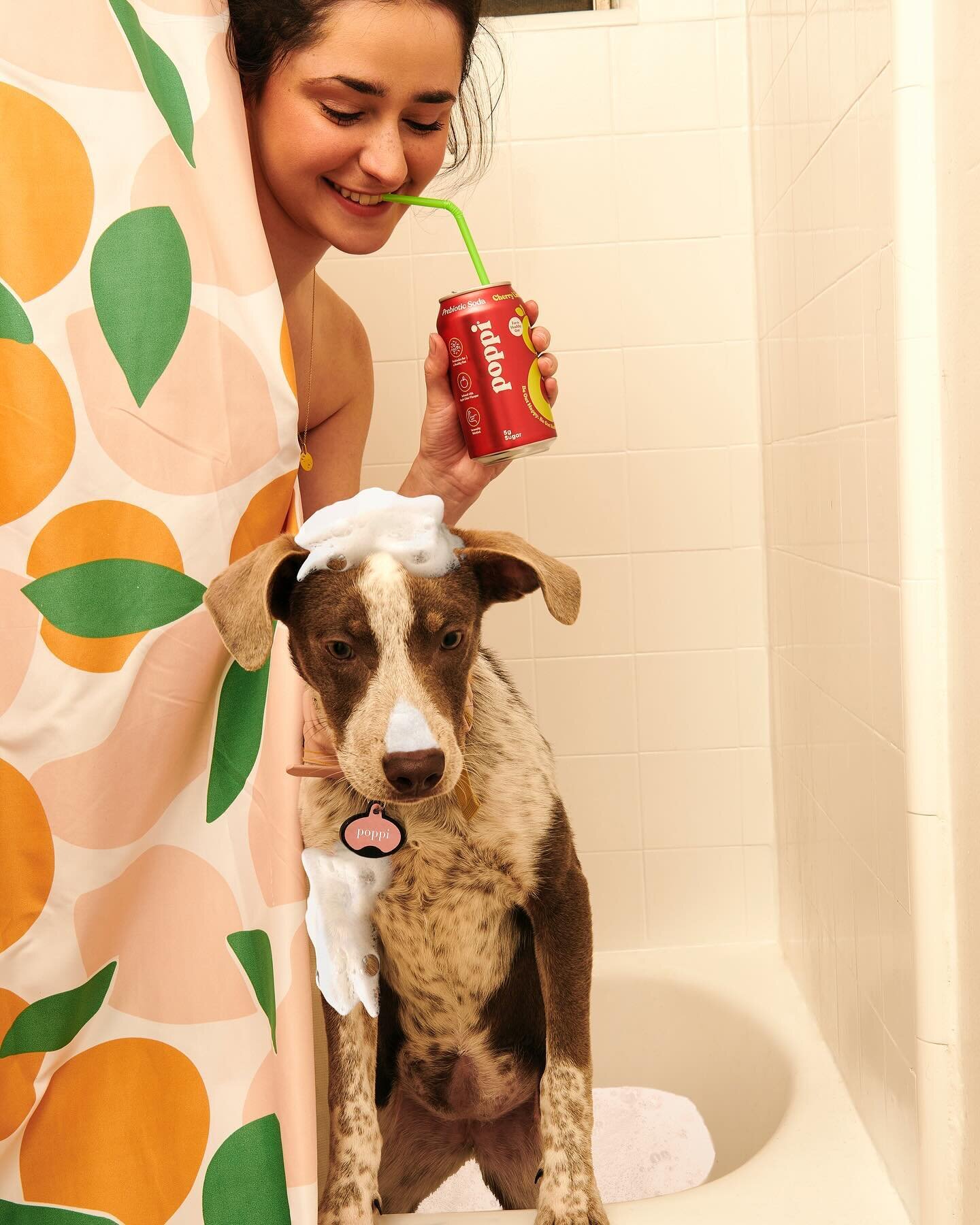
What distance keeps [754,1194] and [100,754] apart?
39.9 inches

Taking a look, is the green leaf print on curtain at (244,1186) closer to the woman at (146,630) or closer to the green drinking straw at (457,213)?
the woman at (146,630)

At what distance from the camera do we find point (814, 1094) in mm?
1604

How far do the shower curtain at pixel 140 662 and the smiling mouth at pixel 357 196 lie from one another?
0.15m

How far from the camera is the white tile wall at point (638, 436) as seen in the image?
1991 mm

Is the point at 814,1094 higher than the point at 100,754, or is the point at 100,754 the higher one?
the point at 100,754

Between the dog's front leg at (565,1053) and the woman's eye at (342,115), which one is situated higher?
the woman's eye at (342,115)

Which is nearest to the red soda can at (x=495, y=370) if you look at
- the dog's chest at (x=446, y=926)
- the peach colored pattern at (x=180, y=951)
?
the dog's chest at (x=446, y=926)

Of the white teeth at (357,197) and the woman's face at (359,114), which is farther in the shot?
the white teeth at (357,197)

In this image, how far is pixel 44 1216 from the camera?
1066 millimetres

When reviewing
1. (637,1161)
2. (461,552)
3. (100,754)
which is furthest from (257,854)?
(637,1161)

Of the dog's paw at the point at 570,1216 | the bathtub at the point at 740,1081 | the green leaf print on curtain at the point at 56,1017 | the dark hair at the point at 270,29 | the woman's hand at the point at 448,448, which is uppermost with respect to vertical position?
the dark hair at the point at 270,29

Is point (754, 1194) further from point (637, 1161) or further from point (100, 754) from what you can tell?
point (100, 754)

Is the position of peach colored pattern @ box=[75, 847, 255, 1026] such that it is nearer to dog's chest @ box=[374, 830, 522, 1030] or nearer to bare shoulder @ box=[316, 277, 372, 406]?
dog's chest @ box=[374, 830, 522, 1030]

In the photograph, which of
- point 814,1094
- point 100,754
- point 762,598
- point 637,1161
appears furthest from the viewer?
point 762,598
